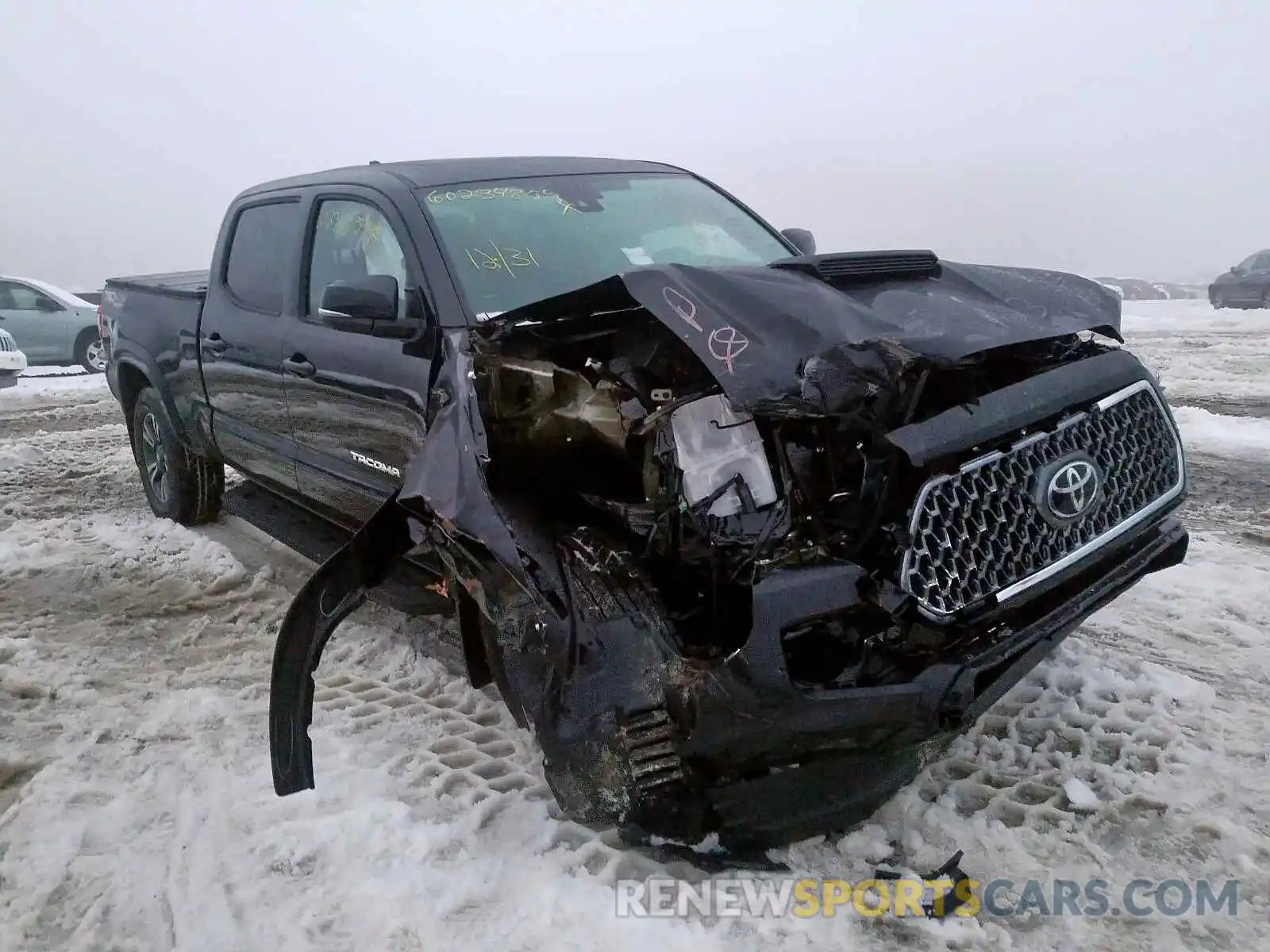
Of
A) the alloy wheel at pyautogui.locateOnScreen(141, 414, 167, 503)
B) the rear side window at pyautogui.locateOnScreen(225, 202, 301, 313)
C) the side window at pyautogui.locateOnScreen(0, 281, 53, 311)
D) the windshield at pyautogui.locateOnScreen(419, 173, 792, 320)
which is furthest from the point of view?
the side window at pyautogui.locateOnScreen(0, 281, 53, 311)

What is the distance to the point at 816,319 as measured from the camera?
2156mm

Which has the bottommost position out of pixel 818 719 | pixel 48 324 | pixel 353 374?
pixel 48 324

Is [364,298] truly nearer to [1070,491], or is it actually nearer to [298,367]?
[298,367]

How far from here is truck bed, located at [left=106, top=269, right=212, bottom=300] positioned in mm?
4824

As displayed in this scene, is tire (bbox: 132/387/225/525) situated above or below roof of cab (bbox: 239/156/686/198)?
below

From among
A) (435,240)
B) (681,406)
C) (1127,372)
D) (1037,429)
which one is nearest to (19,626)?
(435,240)

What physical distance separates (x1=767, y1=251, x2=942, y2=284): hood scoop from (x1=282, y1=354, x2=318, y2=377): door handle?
193cm

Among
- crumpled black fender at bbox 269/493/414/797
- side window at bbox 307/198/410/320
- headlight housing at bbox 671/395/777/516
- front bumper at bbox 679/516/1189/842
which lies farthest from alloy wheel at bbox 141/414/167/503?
front bumper at bbox 679/516/1189/842

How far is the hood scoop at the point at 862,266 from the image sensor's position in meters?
2.47

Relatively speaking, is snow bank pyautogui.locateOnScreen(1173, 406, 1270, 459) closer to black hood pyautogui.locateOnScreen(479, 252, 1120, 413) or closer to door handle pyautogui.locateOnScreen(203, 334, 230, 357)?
black hood pyautogui.locateOnScreen(479, 252, 1120, 413)

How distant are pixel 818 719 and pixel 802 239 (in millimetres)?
2884

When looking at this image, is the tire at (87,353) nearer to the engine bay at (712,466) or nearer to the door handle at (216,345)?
the door handle at (216,345)

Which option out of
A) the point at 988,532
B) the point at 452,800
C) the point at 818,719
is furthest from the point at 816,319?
the point at 452,800

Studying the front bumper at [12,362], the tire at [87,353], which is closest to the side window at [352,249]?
the front bumper at [12,362]
